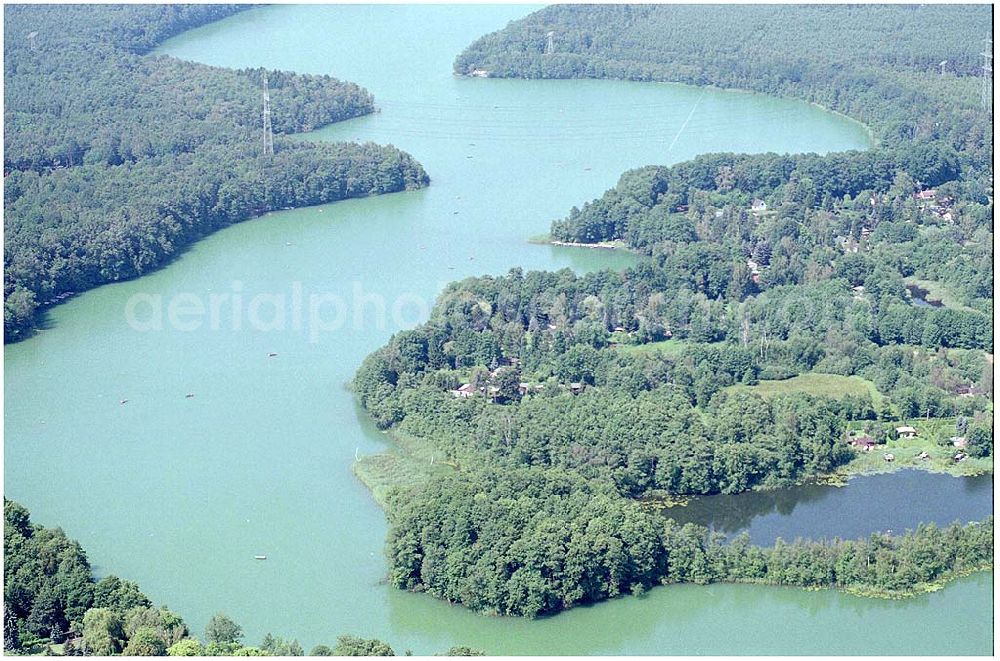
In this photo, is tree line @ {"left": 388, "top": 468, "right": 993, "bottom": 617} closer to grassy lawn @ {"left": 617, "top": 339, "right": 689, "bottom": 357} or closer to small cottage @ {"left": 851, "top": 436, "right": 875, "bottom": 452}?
→ small cottage @ {"left": 851, "top": 436, "right": 875, "bottom": 452}

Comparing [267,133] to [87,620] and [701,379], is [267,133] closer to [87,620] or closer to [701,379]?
[701,379]

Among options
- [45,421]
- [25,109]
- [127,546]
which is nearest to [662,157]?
[25,109]

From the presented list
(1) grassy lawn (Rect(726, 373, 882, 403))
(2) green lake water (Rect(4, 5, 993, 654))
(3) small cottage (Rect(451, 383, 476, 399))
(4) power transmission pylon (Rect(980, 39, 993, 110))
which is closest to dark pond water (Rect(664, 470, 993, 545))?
(2) green lake water (Rect(4, 5, 993, 654))

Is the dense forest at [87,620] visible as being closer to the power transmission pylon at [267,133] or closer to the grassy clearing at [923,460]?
the grassy clearing at [923,460]

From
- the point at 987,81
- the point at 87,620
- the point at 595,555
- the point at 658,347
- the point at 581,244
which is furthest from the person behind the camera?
the point at 987,81

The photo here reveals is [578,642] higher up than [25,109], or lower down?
lower down

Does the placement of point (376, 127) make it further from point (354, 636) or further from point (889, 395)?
point (354, 636)

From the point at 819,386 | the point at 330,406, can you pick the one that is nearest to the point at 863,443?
the point at 819,386
